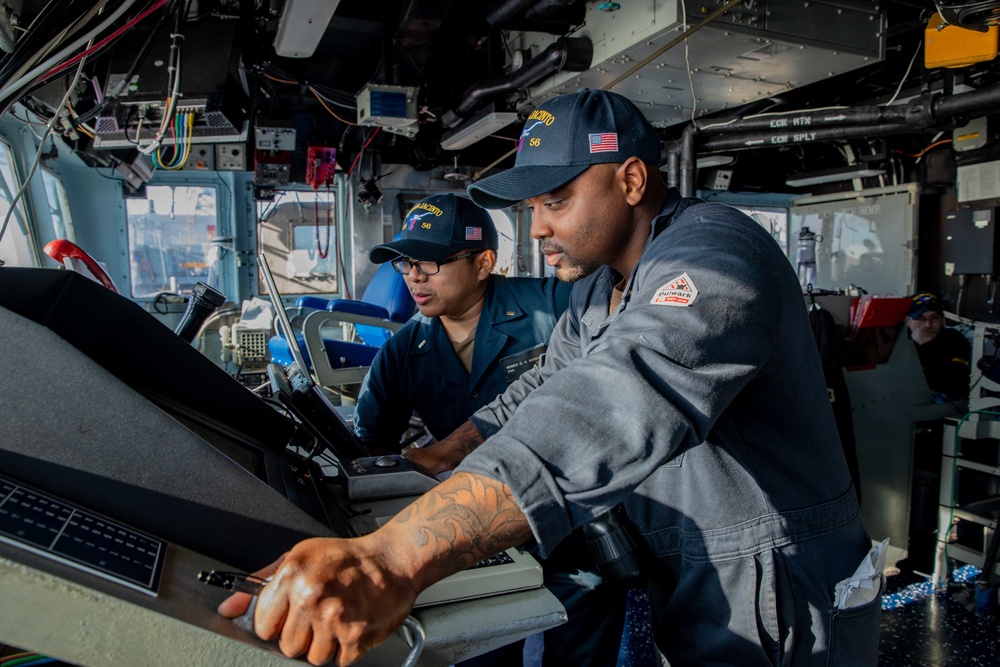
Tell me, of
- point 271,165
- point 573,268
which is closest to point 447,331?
point 573,268

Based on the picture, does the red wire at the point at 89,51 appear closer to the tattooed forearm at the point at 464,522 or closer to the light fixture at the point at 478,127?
the tattooed forearm at the point at 464,522

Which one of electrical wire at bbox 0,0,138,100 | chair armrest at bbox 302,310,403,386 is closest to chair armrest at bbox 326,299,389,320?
chair armrest at bbox 302,310,403,386

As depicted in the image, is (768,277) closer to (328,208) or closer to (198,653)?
(198,653)

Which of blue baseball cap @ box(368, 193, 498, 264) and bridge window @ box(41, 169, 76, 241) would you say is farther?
bridge window @ box(41, 169, 76, 241)

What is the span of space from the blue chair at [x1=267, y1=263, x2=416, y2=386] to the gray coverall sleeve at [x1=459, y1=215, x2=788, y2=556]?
2554mm

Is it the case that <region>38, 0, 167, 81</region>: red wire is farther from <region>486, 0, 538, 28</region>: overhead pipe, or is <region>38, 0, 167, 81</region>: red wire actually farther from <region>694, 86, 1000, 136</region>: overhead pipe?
<region>694, 86, 1000, 136</region>: overhead pipe

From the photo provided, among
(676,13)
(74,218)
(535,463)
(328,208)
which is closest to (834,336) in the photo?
(676,13)

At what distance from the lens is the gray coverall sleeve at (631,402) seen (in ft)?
2.35

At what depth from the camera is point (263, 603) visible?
60 centimetres

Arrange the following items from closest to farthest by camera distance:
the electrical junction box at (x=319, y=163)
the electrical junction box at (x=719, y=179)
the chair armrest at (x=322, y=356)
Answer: the chair armrest at (x=322, y=356), the electrical junction box at (x=319, y=163), the electrical junction box at (x=719, y=179)

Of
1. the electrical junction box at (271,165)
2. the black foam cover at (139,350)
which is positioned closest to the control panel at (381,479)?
the black foam cover at (139,350)

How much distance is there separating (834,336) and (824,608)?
7.89 ft

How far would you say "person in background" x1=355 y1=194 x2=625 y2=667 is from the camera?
6.58ft

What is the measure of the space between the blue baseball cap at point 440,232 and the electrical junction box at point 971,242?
443 cm
